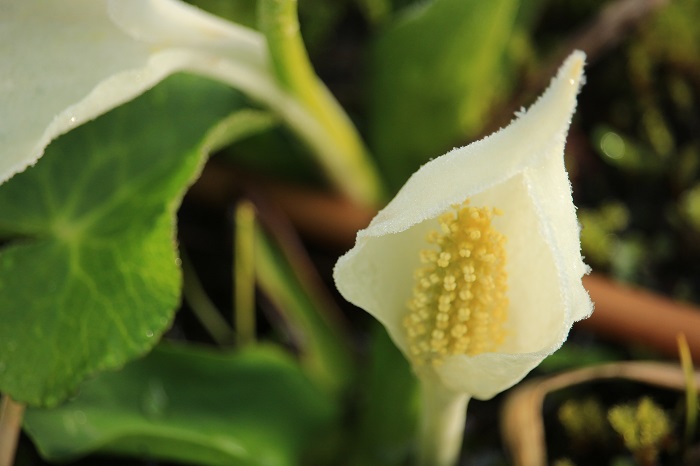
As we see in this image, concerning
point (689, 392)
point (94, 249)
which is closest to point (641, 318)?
point (689, 392)

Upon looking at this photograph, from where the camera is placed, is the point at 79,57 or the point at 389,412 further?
the point at 389,412

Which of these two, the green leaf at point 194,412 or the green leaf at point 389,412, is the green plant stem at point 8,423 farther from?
the green leaf at point 389,412

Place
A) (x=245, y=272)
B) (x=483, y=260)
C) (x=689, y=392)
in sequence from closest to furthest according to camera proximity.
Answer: (x=483, y=260)
(x=689, y=392)
(x=245, y=272)

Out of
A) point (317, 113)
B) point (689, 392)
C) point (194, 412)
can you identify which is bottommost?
point (689, 392)

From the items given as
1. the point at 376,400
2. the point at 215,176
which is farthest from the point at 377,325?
the point at 215,176

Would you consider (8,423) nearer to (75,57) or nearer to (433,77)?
(75,57)

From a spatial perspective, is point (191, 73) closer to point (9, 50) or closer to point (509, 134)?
point (9, 50)

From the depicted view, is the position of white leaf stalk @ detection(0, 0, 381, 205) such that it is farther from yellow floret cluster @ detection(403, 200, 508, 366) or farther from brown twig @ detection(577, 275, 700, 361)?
brown twig @ detection(577, 275, 700, 361)

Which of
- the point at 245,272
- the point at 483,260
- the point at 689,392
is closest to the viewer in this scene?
the point at 483,260
